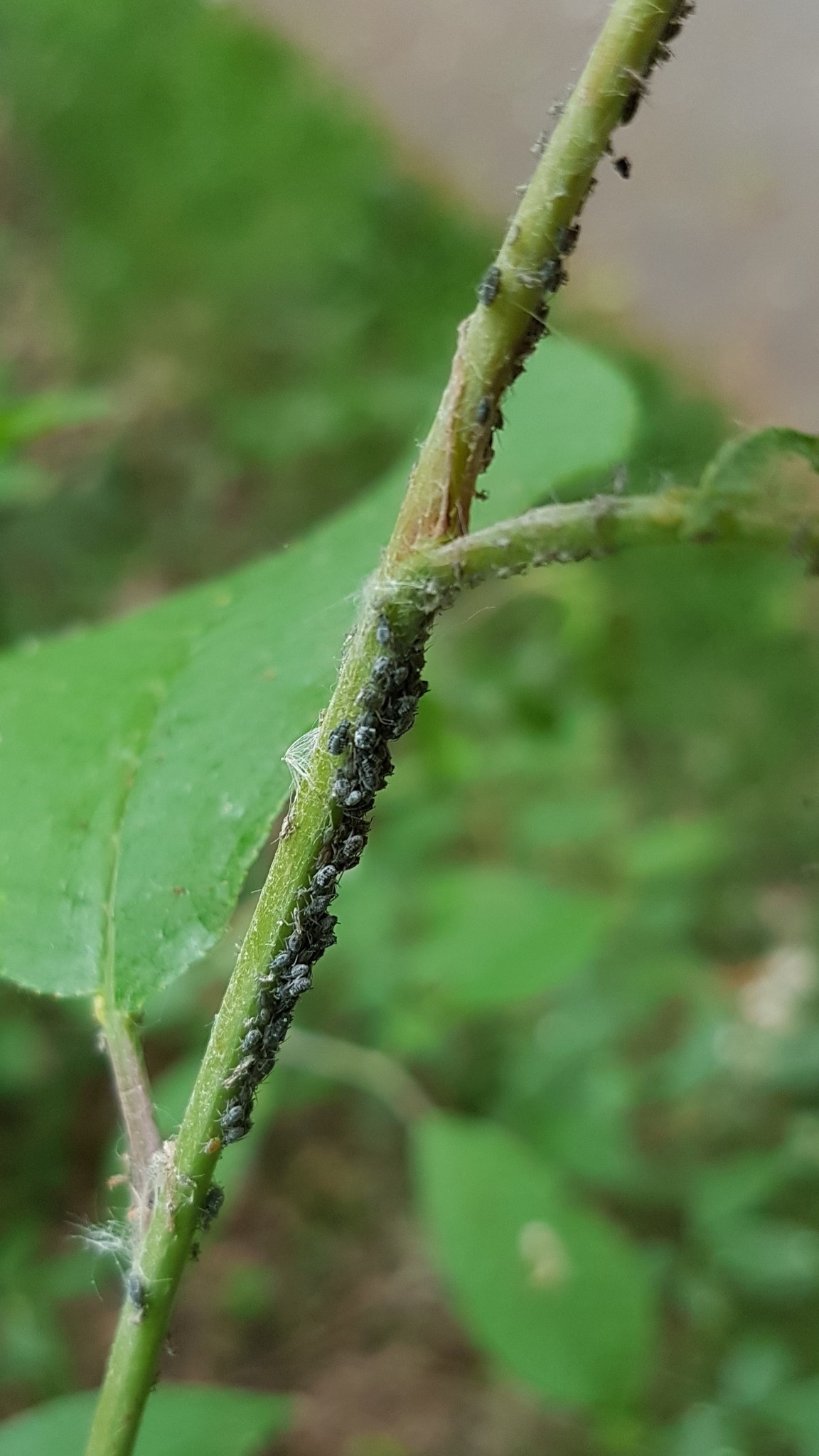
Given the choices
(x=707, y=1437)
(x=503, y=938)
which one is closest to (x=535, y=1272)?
(x=707, y=1437)

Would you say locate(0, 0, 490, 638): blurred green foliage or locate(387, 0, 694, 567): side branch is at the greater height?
locate(0, 0, 490, 638): blurred green foliage

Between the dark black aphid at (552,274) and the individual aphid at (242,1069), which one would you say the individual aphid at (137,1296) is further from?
the dark black aphid at (552,274)

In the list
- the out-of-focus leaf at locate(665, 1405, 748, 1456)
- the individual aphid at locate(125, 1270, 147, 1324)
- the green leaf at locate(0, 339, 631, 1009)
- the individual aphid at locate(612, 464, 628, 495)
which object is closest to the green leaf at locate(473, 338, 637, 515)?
the green leaf at locate(0, 339, 631, 1009)

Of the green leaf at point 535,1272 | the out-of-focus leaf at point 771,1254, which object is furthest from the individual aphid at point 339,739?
the out-of-focus leaf at point 771,1254

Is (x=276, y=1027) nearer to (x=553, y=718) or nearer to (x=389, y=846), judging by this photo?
(x=553, y=718)

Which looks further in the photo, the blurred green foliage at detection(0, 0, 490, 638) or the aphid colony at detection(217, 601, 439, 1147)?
the blurred green foliage at detection(0, 0, 490, 638)

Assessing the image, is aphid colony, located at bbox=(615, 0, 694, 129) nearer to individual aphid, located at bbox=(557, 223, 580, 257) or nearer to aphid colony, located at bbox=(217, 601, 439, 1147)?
individual aphid, located at bbox=(557, 223, 580, 257)

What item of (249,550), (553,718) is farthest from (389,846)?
(249,550)
